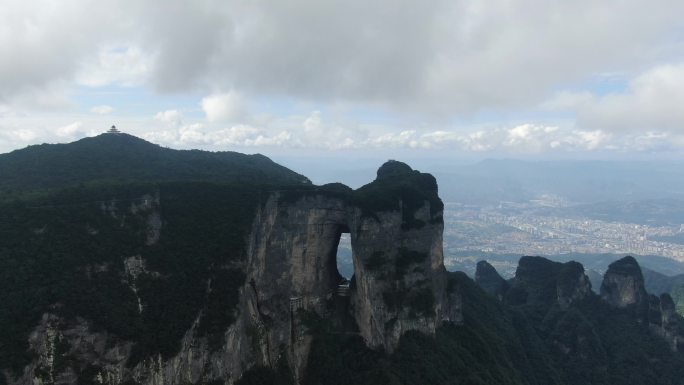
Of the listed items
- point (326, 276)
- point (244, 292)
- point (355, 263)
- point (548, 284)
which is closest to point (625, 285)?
point (548, 284)

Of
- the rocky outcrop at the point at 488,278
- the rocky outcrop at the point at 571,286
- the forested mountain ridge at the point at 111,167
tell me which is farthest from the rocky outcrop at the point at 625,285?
the forested mountain ridge at the point at 111,167

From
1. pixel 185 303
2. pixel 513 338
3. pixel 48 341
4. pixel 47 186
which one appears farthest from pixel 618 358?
pixel 47 186

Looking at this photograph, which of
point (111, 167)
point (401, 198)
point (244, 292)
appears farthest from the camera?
point (111, 167)

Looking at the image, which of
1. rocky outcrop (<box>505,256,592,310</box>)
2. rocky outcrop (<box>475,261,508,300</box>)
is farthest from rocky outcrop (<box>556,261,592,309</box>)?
rocky outcrop (<box>475,261,508,300</box>)

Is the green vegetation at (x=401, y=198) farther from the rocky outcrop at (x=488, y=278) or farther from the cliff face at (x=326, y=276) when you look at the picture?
the rocky outcrop at (x=488, y=278)

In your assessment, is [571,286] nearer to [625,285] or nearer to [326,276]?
[625,285]

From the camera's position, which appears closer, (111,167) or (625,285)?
(111,167)

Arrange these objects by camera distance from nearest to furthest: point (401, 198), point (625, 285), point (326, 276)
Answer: point (401, 198)
point (326, 276)
point (625, 285)

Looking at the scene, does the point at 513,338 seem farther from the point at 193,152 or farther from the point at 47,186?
the point at 47,186

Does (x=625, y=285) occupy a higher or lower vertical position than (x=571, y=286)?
higher
